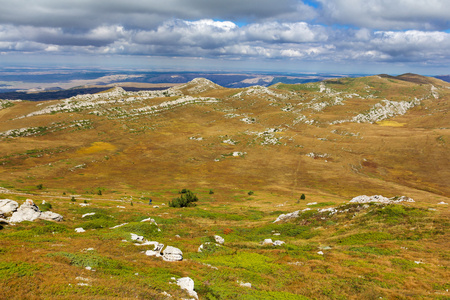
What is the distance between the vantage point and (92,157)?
102 m

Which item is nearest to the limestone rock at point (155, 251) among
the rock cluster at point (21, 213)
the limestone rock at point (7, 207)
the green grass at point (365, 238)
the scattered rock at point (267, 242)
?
the scattered rock at point (267, 242)

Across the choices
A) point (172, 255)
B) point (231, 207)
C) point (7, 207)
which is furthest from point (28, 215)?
point (231, 207)

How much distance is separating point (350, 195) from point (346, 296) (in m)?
62.1

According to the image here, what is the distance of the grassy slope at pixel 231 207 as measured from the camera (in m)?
16.1

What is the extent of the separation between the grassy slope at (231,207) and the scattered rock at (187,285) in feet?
2.52

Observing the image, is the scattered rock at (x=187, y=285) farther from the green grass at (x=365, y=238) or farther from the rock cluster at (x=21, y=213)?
the rock cluster at (x=21, y=213)

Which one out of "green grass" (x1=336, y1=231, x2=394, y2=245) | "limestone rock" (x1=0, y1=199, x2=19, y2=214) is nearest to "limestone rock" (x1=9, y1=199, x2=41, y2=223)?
"limestone rock" (x1=0, y1=199, x2=19, y2=214)

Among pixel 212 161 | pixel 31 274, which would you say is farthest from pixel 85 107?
pixel 31 274

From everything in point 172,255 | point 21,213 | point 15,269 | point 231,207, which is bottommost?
point 231,207

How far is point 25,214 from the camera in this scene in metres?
27.6

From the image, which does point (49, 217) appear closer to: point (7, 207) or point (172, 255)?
point (7, 207)

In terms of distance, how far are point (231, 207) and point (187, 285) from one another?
3763 centimetres

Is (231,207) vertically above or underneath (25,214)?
underneath

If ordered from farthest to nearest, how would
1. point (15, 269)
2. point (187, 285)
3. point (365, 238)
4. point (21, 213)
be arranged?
point (21, 213)
point (365, 238)
point (187, 285)
point (15, 269)
